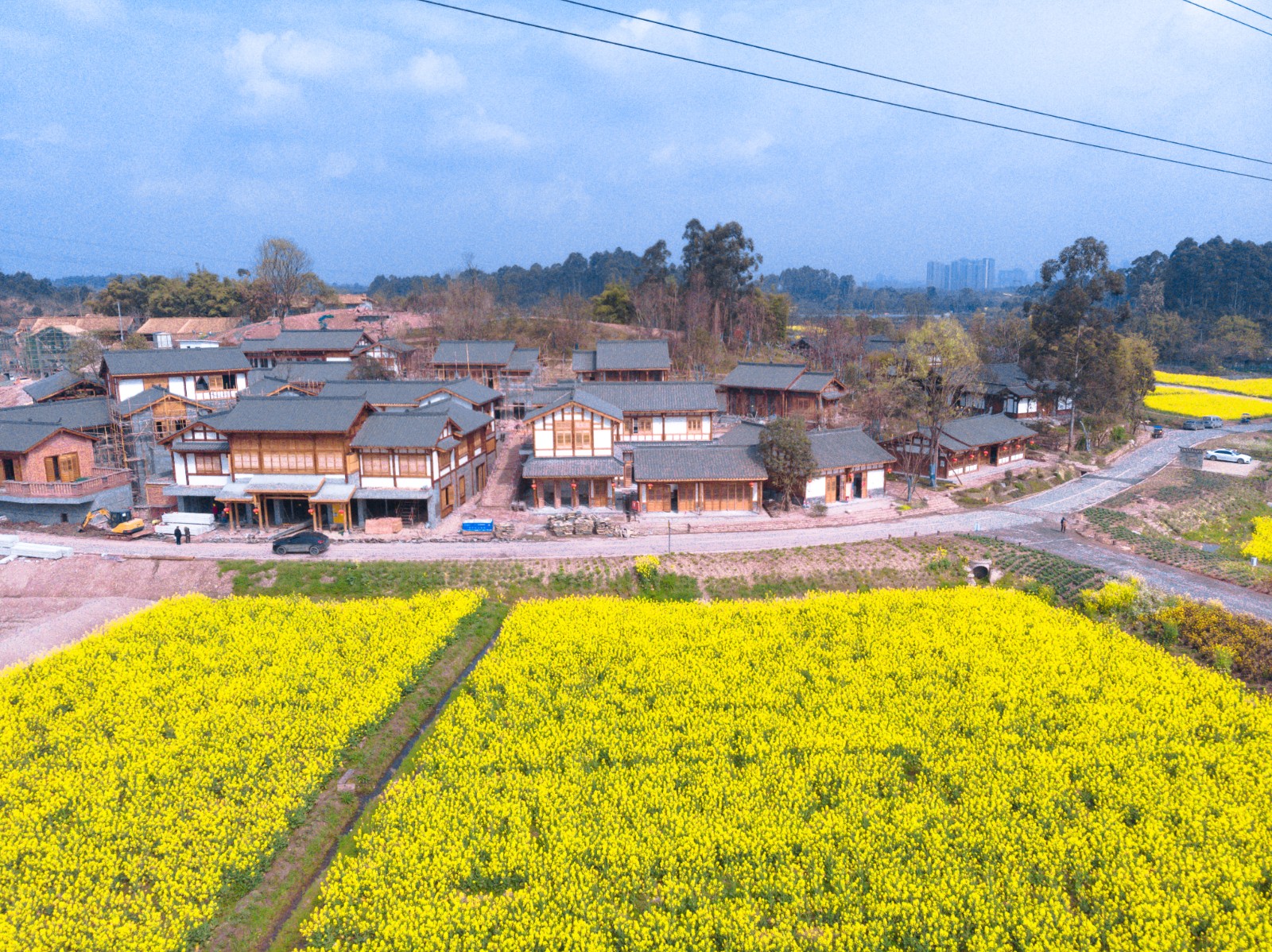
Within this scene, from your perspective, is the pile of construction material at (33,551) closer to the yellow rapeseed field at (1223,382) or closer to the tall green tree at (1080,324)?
the tall green tree at (1080,324)

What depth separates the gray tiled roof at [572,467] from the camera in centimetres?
3797

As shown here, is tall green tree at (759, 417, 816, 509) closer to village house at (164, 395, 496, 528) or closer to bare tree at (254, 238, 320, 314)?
village house at (164, 395, 496, 528)

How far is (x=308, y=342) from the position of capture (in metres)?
62.4

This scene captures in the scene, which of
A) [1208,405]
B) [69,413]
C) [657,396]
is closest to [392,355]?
[69,413]

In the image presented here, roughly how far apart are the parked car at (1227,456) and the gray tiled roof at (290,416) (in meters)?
56.4

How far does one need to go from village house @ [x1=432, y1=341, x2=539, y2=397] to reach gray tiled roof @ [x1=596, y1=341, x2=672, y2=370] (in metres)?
7.28

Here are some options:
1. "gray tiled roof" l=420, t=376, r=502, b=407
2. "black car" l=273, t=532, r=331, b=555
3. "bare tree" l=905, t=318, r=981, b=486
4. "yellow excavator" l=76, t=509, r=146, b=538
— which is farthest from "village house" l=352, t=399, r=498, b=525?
"bare tree" l=905, t=318, r=981, b=486

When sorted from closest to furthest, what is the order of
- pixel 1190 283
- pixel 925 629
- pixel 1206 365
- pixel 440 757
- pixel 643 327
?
pixel 440 757 → pixel 925 629 → pixel 643 327 → pixel 1206 365 → pixel 1190 283

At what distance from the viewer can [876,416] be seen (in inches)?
2135

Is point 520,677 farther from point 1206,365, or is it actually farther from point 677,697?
point 1206,365

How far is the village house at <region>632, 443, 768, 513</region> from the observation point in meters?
38.1

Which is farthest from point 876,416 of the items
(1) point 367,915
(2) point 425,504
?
(1) point 367,915

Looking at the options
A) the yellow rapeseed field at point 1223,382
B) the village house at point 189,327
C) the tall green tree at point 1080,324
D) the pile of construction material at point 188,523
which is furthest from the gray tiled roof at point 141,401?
the yellow rapeseed field at point 1223,382

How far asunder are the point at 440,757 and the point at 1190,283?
137296 millimetres
